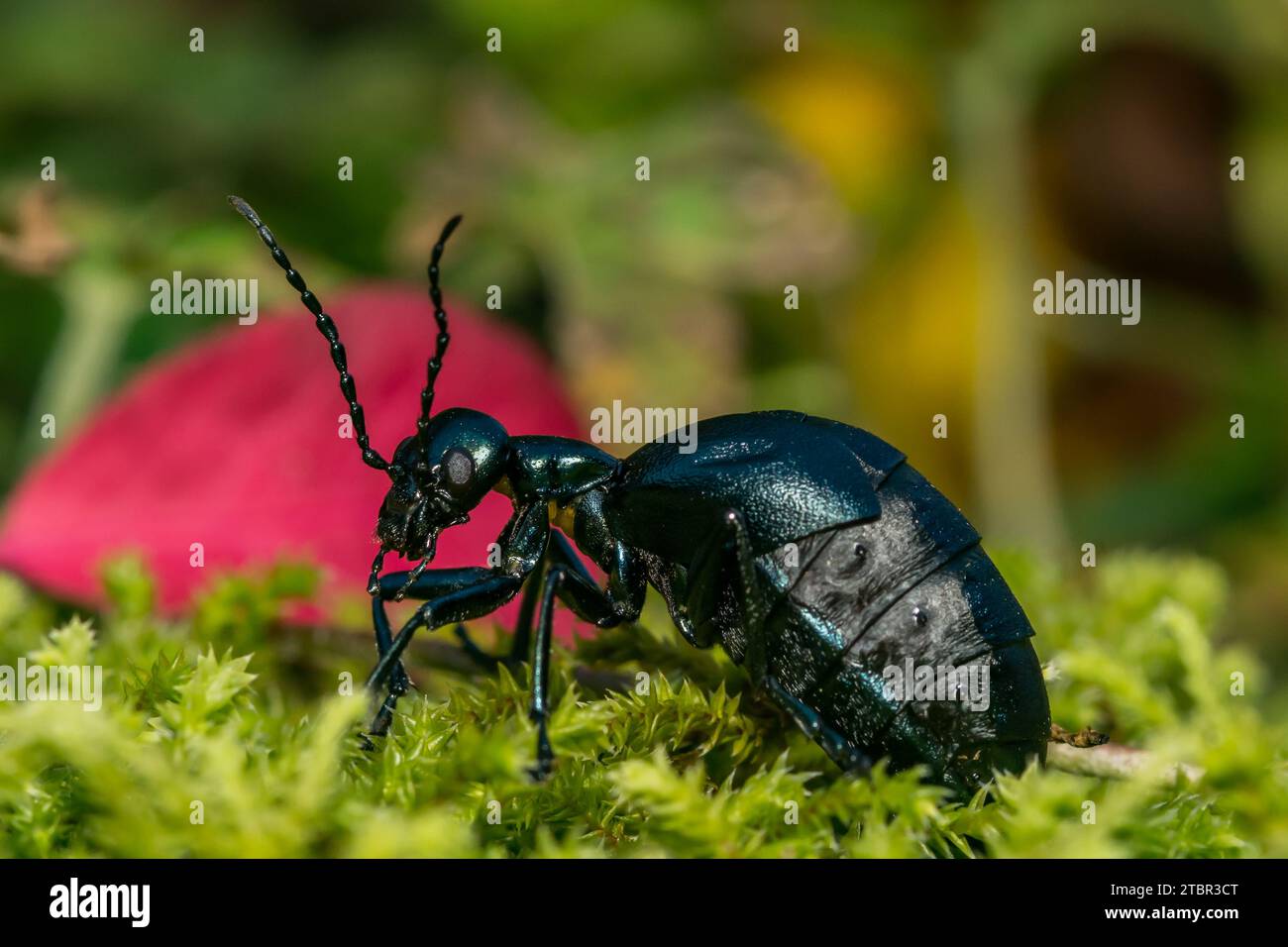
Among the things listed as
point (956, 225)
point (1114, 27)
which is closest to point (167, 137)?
point (956, 225)

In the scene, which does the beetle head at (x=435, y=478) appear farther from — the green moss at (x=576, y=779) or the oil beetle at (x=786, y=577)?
the green moss at (x=576, y=779)

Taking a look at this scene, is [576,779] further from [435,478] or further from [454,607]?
[435,478]

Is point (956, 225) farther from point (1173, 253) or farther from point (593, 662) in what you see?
point (593, 662)

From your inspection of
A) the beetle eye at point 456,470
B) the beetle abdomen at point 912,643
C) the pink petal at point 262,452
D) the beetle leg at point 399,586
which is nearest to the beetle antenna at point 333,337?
the beetle eye at point 456,470

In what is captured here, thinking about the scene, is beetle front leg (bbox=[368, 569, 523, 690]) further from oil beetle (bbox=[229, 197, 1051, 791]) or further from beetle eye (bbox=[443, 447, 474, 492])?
beetle eye (bbox=[443, 447, 474, 492])

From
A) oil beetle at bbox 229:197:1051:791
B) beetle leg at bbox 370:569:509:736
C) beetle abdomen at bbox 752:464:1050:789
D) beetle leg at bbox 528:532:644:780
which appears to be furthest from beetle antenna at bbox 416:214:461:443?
beetle abdomen at bbox 752:464:1050:789

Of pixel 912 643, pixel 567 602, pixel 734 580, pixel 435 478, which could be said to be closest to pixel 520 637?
pixel 567 602
